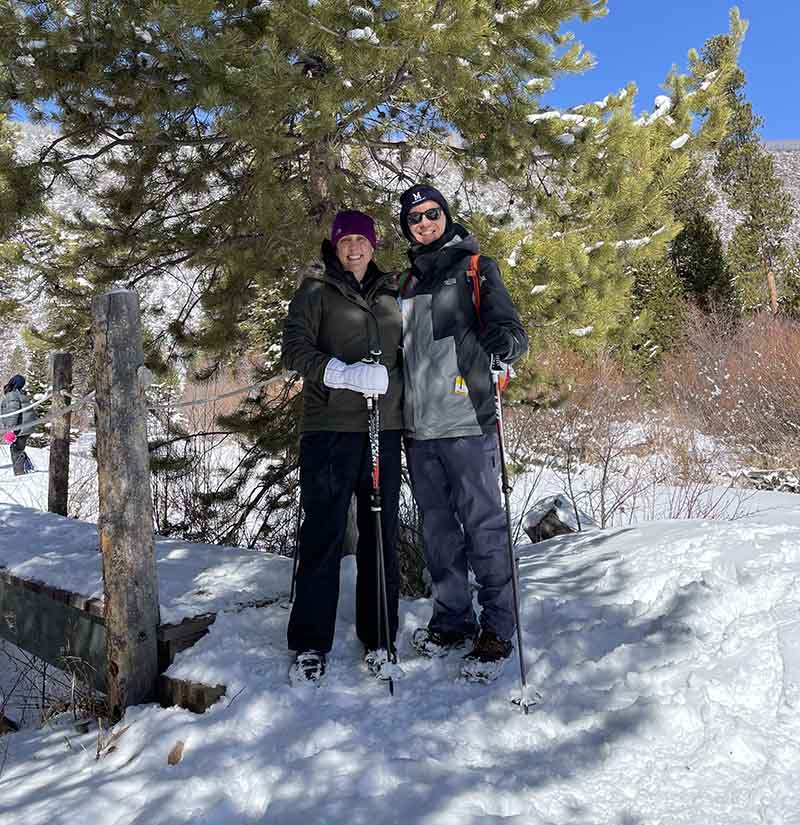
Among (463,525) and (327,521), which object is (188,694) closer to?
(327,521)

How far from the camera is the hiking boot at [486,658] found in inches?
116

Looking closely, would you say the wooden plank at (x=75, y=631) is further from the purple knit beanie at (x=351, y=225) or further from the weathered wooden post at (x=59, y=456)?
the weathered wooden post at (x=59, y=456)

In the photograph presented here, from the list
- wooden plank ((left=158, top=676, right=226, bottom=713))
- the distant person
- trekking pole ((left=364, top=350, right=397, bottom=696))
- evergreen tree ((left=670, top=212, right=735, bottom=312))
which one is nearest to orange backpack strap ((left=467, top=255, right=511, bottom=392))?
trekking pole ((left=364, top=350, right=397, bottom=696))

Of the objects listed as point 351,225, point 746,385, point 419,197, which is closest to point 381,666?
point 351,225

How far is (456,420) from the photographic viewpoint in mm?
3049

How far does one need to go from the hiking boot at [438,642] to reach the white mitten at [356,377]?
3.80ft

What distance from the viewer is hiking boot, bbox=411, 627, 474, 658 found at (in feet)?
10.5

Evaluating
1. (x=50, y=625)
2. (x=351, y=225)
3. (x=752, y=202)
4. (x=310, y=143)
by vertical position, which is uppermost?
(x=752, y=202)

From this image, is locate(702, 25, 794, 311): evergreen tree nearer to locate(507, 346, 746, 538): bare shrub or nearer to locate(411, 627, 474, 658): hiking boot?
locate(507, 346, 746, 538): bare shrub

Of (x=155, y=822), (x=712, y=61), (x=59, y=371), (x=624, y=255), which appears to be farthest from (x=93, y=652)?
(x=712, y=61)

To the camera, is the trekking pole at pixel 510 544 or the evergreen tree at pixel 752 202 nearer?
the trekking pole at pixel 510 544

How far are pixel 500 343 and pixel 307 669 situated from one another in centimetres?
159

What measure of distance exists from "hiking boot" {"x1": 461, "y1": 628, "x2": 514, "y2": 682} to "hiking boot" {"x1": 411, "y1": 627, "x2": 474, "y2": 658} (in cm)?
17

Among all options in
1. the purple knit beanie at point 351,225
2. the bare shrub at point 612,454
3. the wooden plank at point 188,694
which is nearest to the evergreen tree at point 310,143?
the purple knit beanie at point 351,225
